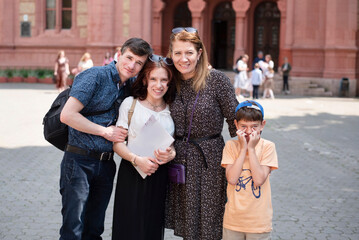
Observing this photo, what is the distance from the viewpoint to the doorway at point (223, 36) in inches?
1190

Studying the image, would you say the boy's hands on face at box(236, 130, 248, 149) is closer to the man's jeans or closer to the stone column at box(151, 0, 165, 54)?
the man's jeans

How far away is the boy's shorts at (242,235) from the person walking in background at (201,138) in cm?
20

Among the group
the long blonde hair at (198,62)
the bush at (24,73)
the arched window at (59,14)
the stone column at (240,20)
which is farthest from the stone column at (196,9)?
the long blonde hair at (198,62)

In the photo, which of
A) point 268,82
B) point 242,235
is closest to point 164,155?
point 242,235

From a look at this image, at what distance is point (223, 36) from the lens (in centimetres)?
3186

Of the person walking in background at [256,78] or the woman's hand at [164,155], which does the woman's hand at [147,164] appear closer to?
the woman's hand at [164,155]

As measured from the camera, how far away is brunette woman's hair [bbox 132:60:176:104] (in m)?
4.07

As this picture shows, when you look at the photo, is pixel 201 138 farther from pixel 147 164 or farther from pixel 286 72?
pixel 286 72

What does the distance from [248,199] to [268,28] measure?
1033 inches

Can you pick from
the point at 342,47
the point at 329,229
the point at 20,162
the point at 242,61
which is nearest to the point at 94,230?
the point at 329,229

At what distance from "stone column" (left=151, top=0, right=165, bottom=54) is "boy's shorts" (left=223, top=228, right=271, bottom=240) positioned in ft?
82.5

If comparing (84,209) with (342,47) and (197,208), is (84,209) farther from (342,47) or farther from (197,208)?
(342,47)

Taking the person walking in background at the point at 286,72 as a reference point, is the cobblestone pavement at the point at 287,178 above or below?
below

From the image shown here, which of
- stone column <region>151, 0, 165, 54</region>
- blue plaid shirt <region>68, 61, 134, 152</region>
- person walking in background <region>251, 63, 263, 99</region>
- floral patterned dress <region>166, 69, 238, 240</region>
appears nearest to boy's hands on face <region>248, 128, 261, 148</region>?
floral patterned dress <region>166, 69, 238, 240</region>
